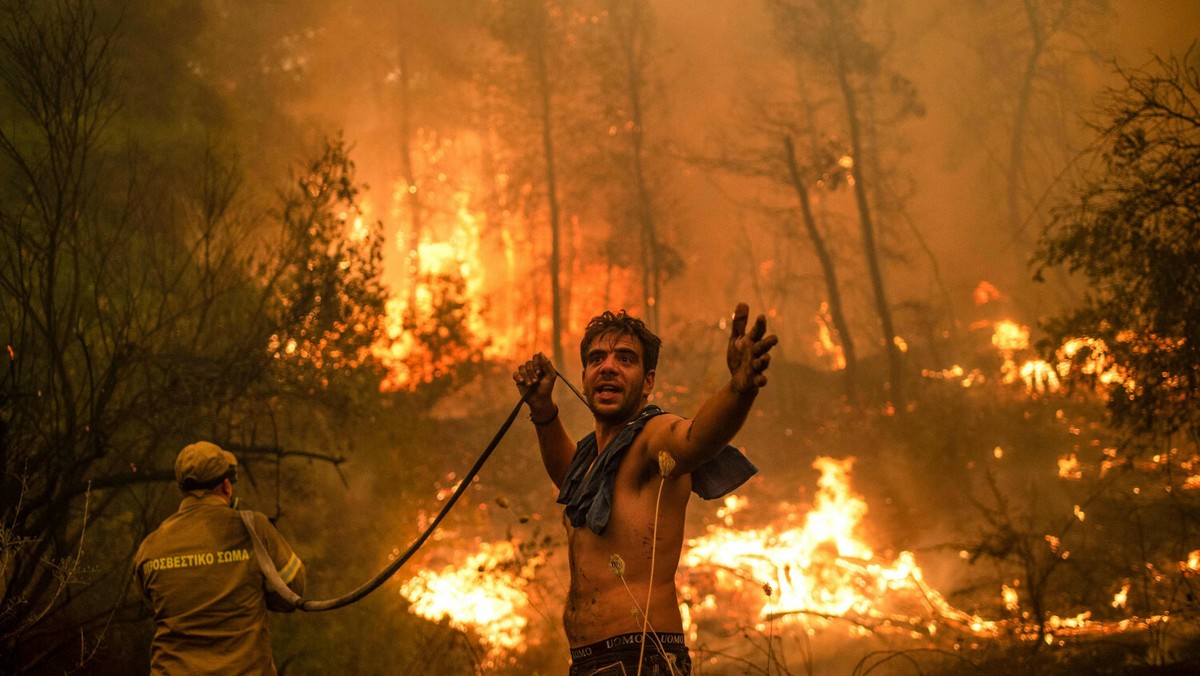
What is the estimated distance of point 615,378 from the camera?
317 centimetres

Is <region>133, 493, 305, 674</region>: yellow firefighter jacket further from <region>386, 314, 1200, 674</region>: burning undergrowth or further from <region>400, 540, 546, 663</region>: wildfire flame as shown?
<region>400, 540, 546, 663</region>: wildfire flame

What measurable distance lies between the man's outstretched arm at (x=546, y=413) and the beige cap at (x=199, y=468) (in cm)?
174

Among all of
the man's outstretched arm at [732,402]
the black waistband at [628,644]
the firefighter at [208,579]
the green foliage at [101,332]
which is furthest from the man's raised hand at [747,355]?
the green foliage at [101,332]

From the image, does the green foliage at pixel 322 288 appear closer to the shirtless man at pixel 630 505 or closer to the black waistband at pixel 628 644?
the shirtless man at pixel 630 505

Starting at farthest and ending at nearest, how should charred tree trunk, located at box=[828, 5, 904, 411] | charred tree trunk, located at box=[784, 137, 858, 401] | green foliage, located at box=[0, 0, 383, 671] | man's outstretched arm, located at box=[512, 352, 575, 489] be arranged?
charred tree trunk, located at box=[784, 137, 858, 401] → charred tree trunk, located at box=[828, 5, 904, 411] → green foliage, located at box=[0, 0, 383, 671] → man's outstretched arm, located at box=[512, 352, 575, 489]

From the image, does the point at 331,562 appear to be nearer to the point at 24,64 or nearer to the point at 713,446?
the point at 24,64

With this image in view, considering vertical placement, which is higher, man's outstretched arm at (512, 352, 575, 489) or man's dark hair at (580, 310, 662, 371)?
man's dark hair at (580, 310, 662, 371)

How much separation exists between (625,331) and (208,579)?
243cm

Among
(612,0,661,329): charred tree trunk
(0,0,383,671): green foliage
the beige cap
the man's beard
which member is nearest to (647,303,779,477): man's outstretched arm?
the man's beard

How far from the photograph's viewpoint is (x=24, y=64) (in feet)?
21.4

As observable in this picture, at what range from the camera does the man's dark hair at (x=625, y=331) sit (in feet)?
10.7

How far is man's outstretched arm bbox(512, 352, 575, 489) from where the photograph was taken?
3447mm

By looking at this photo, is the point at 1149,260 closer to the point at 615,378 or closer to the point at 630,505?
the point at 615,378

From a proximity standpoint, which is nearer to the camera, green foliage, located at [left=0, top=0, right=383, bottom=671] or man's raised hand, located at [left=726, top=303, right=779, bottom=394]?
man's raised hand, located at [left=726, top=303, right=779, bottom=394]
